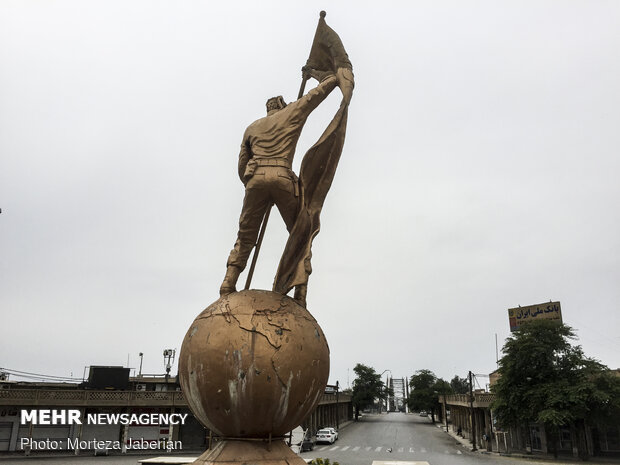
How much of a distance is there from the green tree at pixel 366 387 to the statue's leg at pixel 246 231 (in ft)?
206

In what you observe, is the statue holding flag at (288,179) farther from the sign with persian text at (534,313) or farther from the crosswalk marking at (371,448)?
the sign with persian text at (534,313)

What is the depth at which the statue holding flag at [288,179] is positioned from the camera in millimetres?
6059

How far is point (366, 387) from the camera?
218 ft

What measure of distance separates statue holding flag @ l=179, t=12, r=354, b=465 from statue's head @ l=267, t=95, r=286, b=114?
0.39 feet

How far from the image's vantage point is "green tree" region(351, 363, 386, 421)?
65375 mm

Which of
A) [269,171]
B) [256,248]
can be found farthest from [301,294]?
[269,171]

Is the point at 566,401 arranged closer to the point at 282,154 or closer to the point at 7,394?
the point at 282,154

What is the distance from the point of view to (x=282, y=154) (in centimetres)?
616

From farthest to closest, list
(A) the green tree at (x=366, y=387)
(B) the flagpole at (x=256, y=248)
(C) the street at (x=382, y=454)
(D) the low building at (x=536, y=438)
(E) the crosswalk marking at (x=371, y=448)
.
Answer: (A) the green tree at (x=366, y=387)
(E) the crosswalk marking at (x=371, y=448)
(D) the low building at (x=536, y=438)
(C) the street at (x=382, y=454)
(B) the flagpole at (x=256, y=248)

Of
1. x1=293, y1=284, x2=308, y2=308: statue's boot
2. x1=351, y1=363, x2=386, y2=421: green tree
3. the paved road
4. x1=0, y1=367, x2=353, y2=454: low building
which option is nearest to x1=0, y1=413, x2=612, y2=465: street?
Result: the paved road

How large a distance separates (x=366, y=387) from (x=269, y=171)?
65.0 m

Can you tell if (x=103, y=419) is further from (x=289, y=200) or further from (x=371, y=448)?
(x=289, y=200)

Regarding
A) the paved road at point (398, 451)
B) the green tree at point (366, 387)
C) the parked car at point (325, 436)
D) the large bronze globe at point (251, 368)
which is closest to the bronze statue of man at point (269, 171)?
the large bronze globe at point (251, 368)

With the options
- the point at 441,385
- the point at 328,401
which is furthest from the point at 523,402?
the point at 441,385
